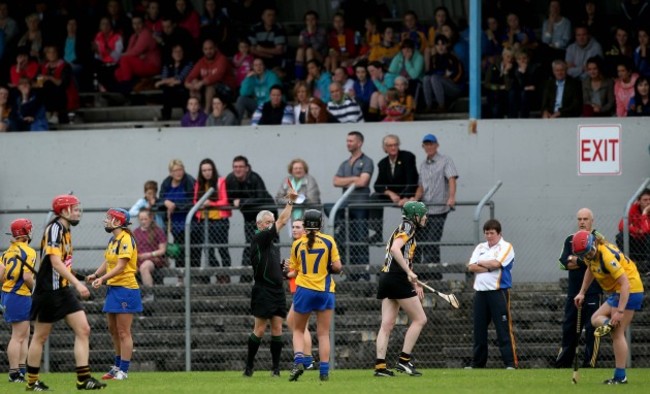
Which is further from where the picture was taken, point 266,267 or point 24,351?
point 24,351

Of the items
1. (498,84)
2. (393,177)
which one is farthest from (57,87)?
(498,84)

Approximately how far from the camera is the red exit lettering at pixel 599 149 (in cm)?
1912

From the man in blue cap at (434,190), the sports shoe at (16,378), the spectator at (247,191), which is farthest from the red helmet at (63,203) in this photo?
the man in blue cap at (434,190)

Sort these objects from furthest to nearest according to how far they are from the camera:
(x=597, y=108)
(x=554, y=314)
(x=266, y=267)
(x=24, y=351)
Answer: (x=597, y=108)
(x=554, y=314)
(x=24, y=351)
(x=266, y=267)

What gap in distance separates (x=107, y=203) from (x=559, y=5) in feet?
24.7

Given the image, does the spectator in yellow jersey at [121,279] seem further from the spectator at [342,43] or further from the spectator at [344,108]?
the spectator at [342,43]

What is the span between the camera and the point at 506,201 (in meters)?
20.6

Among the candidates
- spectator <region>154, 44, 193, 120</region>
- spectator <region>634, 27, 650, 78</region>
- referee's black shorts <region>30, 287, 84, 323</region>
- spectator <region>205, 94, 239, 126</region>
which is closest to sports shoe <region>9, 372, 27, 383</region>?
referee's black shorts <region>30, 287, 84, 323</region>

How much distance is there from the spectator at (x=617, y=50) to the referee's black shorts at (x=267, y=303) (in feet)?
24.6

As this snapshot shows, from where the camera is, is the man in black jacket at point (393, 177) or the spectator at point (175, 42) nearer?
the man in black jacket at point (393, 177)

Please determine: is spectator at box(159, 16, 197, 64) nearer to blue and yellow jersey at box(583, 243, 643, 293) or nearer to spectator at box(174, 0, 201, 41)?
spectator at box(174, 0, 201, 41)

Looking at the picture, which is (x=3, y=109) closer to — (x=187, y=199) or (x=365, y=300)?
(x=187, y=199)

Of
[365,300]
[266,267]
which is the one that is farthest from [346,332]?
[266,267]

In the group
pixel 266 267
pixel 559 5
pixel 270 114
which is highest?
pixel 559 5
